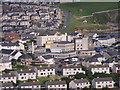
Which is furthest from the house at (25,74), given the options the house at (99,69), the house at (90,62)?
the house at (90,62)

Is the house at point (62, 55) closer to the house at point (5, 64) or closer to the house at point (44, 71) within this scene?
the house at point (5, 64)

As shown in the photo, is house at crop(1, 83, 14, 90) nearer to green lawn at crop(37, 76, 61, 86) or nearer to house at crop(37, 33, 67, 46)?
green lawn at crop(37, 76, 61, 86)

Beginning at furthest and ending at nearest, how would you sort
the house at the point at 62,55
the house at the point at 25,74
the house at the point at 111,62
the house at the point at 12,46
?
the house at the point at 12,46
the house at the point at 62,55
the house at the point at 111,62
the house at the point at 25,74

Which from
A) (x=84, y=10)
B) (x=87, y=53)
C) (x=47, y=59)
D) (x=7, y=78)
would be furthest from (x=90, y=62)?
(x=84, y=10)

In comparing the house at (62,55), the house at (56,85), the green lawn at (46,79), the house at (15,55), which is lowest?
the green lawn at (46,79)

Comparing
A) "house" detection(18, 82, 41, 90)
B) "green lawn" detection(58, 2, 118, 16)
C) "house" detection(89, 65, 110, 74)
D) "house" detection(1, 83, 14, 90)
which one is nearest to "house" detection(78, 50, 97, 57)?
"house" detection(89, 65, 110, 74)

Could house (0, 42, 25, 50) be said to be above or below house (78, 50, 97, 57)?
above

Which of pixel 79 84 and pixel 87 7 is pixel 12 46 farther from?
pixel 87 7
